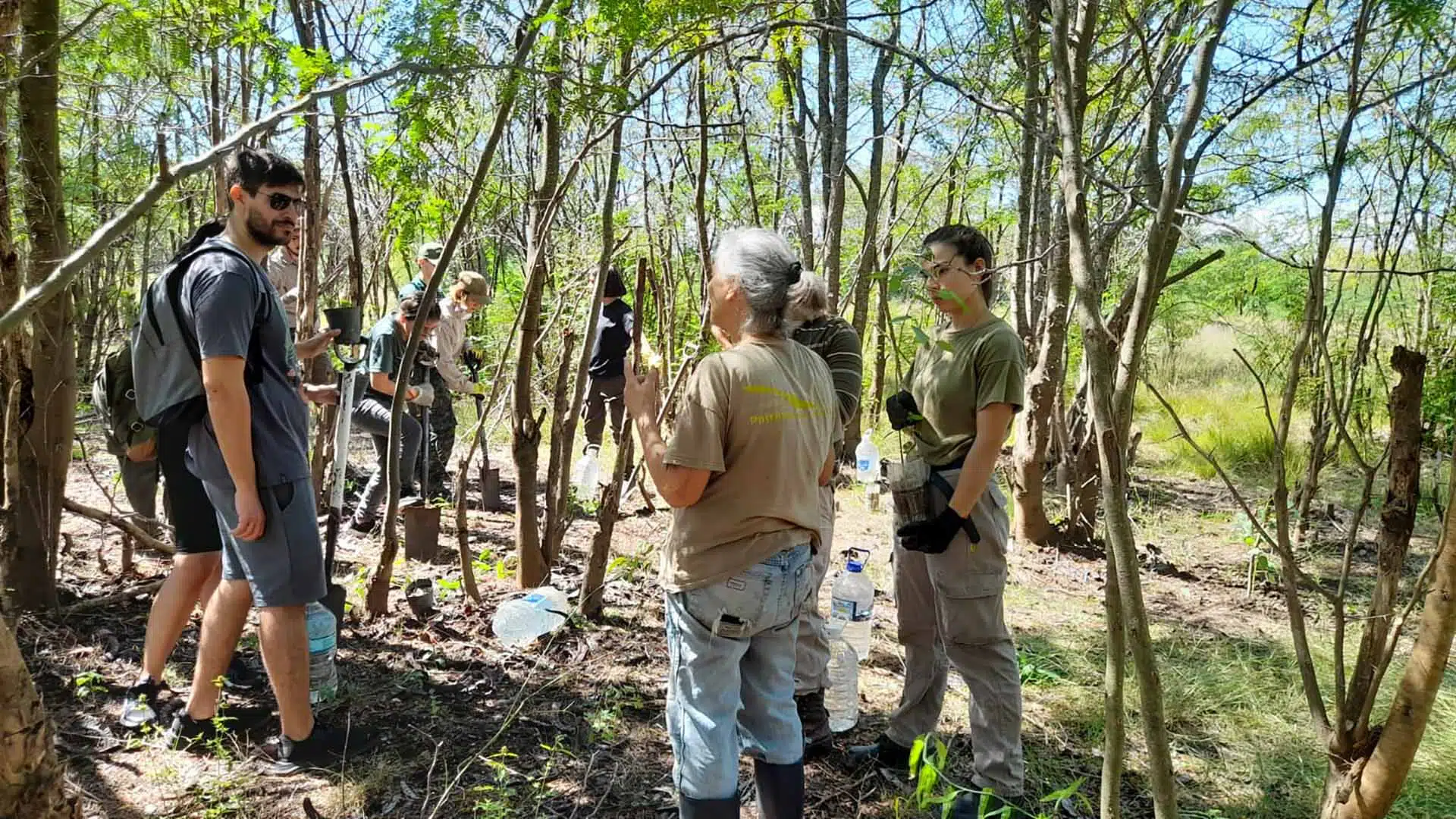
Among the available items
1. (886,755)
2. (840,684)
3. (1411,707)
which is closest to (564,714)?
(840,684)

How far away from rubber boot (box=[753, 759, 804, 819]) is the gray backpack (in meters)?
1.76

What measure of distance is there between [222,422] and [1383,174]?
18.8 ft

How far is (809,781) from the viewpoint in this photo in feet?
9.16

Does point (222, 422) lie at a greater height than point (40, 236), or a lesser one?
lesser

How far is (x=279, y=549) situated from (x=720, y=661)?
129 cm

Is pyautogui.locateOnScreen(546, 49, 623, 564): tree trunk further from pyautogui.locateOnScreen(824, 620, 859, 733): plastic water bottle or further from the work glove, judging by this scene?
the work glove

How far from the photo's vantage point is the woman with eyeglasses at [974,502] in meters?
2.51

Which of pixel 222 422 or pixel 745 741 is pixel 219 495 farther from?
pixel 745 741

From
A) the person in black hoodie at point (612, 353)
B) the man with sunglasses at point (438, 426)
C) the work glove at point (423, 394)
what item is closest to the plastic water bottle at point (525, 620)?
the work glove at point (423, 394)

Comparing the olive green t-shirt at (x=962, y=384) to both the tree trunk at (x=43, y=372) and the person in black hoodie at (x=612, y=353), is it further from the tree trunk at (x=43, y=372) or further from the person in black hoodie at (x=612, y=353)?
the person in black hoodie at (x=612, y=353)

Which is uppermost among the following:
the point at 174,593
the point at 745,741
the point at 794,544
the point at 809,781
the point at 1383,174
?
the point at 1383,174

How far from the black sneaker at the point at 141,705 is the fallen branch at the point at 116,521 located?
59 centimetres

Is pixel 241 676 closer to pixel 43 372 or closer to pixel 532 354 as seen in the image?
pixel 43 372

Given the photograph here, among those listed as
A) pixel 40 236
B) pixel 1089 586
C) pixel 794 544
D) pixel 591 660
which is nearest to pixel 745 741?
pixel 794 544
